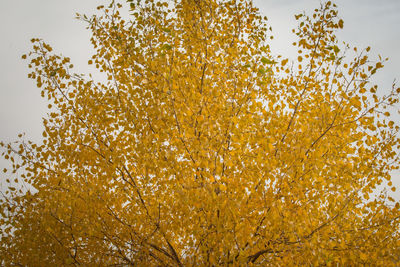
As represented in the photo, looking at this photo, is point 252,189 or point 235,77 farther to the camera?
point 235,77

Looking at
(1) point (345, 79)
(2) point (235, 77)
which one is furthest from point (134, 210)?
(1) point (345, 79)

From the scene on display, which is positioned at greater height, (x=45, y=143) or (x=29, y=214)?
(x=45, y=143)

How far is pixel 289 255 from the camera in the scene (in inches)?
131

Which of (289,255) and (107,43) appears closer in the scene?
(289,255)

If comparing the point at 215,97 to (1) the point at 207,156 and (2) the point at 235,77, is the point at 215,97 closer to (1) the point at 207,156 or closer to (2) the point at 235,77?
(2) the point at 235,77

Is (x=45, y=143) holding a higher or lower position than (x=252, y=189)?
higher

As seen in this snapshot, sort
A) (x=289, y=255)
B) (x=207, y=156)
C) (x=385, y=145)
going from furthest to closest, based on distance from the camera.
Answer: (x=385, y=145), (x=289, y=255), (x=207, y=156)

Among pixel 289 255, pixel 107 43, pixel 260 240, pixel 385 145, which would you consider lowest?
pixel 289 255

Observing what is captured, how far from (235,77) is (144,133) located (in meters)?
1.61

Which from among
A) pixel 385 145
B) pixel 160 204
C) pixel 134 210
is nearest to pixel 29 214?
pixel 134 210

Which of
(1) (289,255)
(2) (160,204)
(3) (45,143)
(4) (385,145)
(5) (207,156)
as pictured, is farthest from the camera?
(4) (385,145)

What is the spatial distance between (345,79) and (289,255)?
2392 millimetres

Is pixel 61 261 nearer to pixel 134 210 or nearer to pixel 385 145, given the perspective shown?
pixel 134 210

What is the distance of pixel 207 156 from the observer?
258 cm
